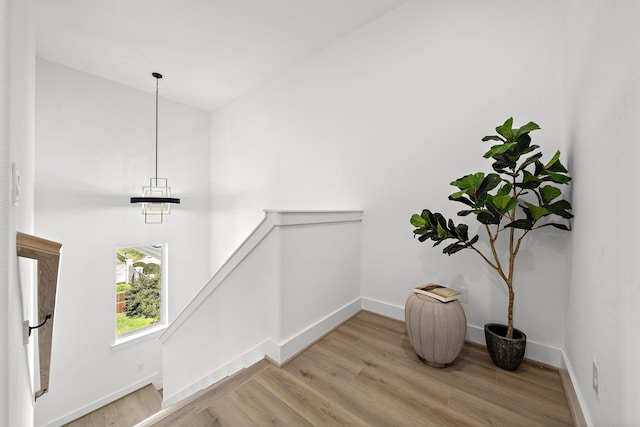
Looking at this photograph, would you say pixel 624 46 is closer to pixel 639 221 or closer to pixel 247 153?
pixel 639 221

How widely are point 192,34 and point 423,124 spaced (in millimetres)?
2561

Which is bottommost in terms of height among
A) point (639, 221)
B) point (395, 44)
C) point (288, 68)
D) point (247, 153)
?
point (639, 221)

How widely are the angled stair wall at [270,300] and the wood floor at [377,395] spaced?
188 millimetres

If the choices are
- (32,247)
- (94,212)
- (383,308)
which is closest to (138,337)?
(94,212)

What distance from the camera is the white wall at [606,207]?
2.32ft

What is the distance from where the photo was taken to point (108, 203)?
348 centimetres

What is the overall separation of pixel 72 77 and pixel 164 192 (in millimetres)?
1771

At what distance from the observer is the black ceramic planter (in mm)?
1428

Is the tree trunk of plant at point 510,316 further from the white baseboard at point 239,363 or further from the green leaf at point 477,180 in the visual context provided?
the white baseboard at point 239,363

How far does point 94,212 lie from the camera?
3.35 metres

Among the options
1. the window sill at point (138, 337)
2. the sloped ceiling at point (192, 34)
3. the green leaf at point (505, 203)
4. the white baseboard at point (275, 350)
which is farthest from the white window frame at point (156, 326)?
the green leaf at point (505, 203)

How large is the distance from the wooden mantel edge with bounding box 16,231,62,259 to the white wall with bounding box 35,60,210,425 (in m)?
3.24

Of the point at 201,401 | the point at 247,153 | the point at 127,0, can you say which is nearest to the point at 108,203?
the point at 247,153

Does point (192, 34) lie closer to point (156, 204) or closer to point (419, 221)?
point (156, 204)
